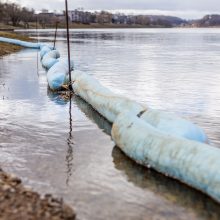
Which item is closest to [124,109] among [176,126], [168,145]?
[176,126]

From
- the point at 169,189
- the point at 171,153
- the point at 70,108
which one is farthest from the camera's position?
the point at 70,108

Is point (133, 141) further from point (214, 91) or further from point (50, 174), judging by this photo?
point (214, 91)

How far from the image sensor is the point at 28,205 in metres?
8.62

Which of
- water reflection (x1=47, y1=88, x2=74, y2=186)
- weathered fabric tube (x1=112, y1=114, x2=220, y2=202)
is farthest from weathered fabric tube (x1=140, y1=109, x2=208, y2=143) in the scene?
water reflection (x1=47, y1=88, x2=74, y2=186)

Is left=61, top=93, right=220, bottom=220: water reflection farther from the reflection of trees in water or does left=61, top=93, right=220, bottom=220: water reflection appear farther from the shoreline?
the shoreline

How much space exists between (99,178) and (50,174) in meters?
1.38

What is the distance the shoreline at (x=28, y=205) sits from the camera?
817cm

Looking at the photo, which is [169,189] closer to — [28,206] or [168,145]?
[168,145]

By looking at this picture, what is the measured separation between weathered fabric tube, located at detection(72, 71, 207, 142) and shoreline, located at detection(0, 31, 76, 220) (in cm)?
481

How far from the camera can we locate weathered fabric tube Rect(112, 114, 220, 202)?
32.1 ft

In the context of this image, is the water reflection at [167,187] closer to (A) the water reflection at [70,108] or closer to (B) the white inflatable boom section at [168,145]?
(B) the white inflatable boom section at [168,145]

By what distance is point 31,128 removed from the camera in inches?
633

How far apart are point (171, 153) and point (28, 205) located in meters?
4.12

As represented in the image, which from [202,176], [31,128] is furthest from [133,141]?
[31,128]
